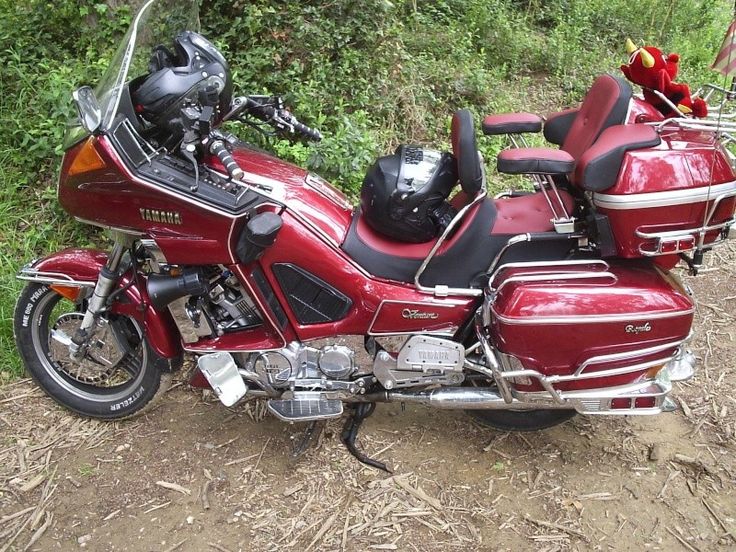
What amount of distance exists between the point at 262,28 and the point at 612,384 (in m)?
3.60

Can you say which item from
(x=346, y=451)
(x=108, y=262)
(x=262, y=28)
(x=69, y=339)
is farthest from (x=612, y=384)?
(x=262, y=28)

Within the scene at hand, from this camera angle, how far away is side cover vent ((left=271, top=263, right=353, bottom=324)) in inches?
104

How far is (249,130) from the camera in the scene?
427cm

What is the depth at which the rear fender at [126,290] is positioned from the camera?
281cm

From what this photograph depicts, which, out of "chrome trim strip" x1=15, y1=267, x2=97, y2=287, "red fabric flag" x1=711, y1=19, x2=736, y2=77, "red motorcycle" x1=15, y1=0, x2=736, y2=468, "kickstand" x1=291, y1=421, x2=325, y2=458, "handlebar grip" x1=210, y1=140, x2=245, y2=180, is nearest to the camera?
"handlebar grip" x1=210, y1=140, x2=245, y2=180

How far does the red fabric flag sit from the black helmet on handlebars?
6.56 feet

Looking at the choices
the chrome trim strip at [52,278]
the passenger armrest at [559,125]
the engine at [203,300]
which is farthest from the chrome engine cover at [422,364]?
the chrome trim strip at [52,278]

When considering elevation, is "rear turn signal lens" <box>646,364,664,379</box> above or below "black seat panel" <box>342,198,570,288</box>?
below

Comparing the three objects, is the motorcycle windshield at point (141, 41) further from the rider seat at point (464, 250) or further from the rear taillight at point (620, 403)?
the rear taillight at point (620, 403)

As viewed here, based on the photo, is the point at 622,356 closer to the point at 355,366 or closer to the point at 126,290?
the point at 355,366

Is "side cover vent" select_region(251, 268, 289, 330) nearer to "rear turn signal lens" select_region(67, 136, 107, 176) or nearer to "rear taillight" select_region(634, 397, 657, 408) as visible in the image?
"rear turn signal lens" select_region(67, 136, 107, 176)

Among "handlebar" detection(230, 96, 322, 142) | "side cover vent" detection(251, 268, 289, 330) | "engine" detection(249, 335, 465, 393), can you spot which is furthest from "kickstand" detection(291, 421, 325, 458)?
"handlebar" detection(230, 96, 322, 142)

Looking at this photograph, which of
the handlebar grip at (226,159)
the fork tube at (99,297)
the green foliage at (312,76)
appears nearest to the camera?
the handlebar grip at (226,159)

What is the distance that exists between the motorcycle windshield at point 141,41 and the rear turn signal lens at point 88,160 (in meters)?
0.09
